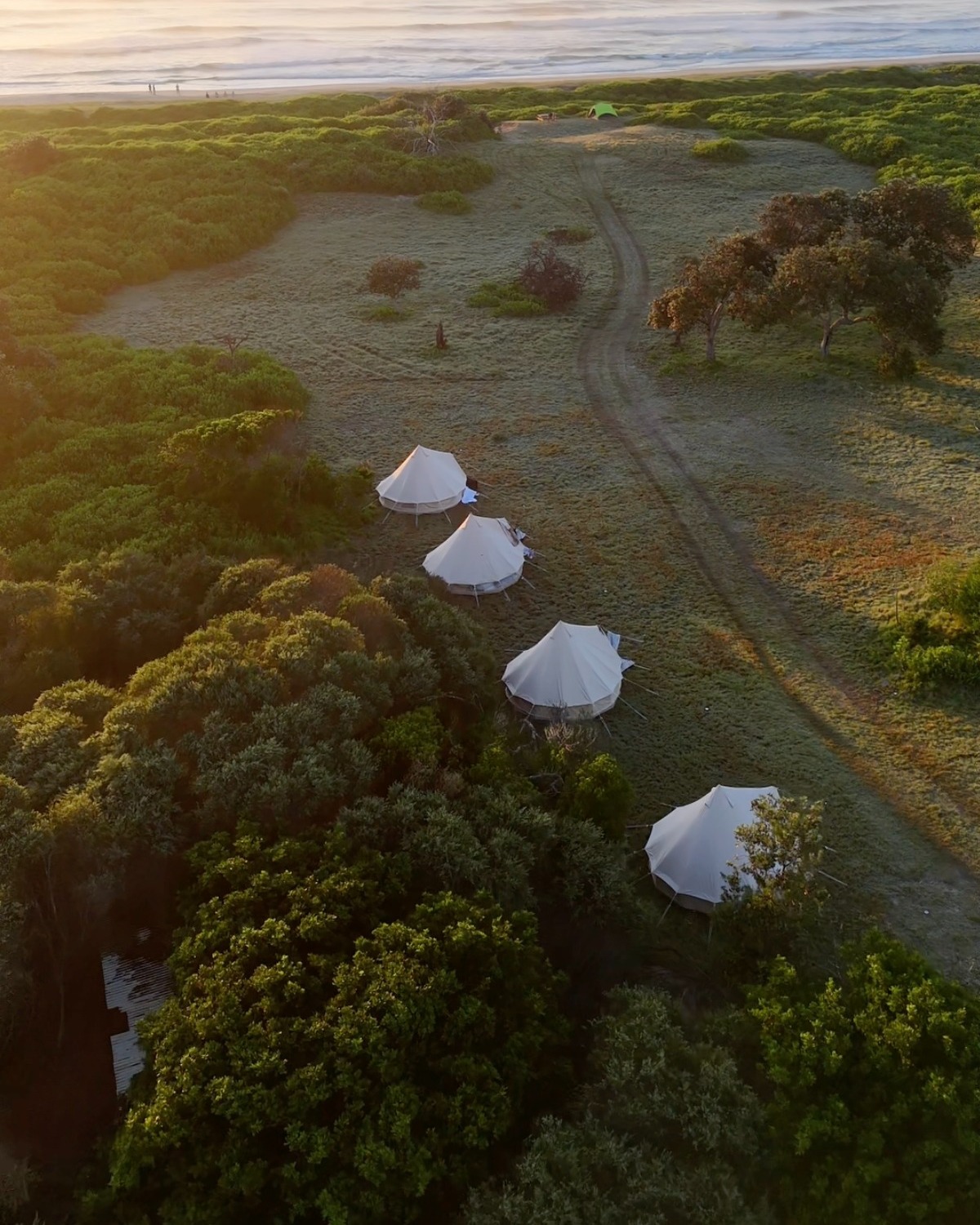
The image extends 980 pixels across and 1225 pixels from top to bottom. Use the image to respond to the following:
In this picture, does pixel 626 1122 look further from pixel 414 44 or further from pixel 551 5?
pixel 551 5

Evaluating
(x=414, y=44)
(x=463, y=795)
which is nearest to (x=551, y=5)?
(x=414, y=44)

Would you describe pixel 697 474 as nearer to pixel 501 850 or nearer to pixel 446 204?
pixel 501 850

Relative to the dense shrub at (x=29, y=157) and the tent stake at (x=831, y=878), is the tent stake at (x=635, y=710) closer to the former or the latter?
the tent stake at (x=831, y=878)

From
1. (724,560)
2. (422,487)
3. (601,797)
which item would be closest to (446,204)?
(422,487)

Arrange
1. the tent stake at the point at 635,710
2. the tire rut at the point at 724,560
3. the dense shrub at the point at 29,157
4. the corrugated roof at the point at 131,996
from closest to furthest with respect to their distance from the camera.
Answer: the corrugated roof at the point at 131,996 < the tire rut at the point at 724,560 < the tent stake at the point at 635,710 < the dense shrub at the point at 29,157

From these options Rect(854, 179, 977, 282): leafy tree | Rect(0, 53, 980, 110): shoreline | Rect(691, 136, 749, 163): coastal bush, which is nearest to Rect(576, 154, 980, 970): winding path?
Rect(854, 179, 977, 282): leafy tree

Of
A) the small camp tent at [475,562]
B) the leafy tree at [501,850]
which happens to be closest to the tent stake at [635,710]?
the small camp tent at [475,562]

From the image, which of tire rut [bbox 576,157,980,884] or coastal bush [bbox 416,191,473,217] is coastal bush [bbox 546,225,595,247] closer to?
tire rut [bbox 576,157,980,884]
